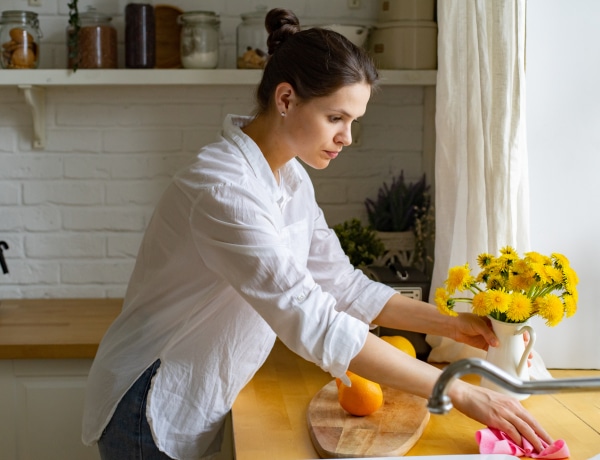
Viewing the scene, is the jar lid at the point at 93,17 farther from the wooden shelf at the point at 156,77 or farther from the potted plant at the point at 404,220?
the potted plant at the point at 404,220

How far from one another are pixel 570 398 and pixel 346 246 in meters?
0.80

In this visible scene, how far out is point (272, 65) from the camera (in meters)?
1.55

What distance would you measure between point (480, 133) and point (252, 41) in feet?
2.65

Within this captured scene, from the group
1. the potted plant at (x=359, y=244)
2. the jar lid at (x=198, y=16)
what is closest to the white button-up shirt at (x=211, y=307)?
the potted plant at (x=359, y=244)

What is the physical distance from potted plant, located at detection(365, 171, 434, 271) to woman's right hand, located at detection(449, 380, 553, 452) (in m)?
1.06

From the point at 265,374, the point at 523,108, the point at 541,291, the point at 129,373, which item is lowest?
the point at 265,374

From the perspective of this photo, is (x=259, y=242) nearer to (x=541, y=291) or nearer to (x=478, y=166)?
(x=541, y=291)

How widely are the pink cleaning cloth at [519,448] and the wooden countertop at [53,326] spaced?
44.1 inches

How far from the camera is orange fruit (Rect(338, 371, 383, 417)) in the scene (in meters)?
1.54

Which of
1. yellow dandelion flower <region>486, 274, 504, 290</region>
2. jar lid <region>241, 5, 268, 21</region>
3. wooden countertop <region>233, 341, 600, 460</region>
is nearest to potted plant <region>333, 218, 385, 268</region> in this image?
wooden countertop <region>233, 341, 600, 460</region>

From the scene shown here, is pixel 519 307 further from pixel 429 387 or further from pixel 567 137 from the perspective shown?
pixel 567 137

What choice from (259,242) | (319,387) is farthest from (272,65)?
(319,387)

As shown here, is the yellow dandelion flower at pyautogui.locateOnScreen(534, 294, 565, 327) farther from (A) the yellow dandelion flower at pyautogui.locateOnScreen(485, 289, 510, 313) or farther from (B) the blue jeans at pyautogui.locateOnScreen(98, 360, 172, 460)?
(B) the blue jeans at pyautogui.locateOnScreen(98, 360, 172, 460)

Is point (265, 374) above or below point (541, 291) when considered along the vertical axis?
below
